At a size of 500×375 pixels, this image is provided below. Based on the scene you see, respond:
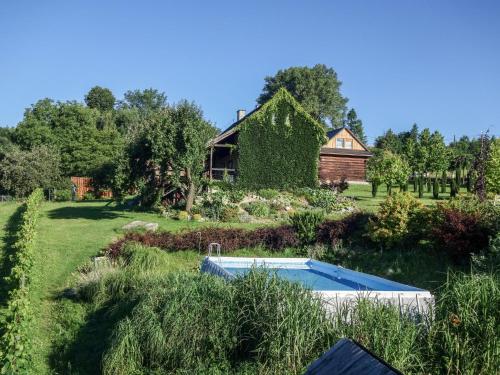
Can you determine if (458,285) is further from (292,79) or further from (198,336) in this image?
(292,79)

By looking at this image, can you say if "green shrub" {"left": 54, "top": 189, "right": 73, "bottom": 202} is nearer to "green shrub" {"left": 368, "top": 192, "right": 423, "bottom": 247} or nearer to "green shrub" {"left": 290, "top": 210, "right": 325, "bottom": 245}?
"green shrub" {"left": 290, "top": 210, "right": 325, "bottom": 245}

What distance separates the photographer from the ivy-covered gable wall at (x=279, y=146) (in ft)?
118

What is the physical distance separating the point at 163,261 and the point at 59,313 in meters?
3.42

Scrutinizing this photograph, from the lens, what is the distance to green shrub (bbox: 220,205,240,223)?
25.6m

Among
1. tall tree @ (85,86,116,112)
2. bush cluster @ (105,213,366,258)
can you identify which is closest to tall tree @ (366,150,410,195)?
bush cluster @ (105,213,366,258)

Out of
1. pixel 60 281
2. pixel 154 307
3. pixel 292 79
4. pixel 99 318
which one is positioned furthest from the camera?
pixel 292 79

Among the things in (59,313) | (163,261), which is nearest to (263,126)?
(163,261)

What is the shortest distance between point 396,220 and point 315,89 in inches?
2195

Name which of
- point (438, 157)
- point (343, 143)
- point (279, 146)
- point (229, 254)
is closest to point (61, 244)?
point (229, 254)

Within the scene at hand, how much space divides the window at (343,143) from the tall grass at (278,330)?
137ft

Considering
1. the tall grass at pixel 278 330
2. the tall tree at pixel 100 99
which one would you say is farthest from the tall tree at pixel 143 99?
the tall grass at pixel 278 330

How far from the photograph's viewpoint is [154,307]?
30.5 feet

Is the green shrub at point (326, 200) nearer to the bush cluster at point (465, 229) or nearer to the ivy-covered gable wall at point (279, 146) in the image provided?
the ivy-covered gable wall at point (279, 146)

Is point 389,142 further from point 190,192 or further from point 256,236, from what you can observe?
point 256,236
